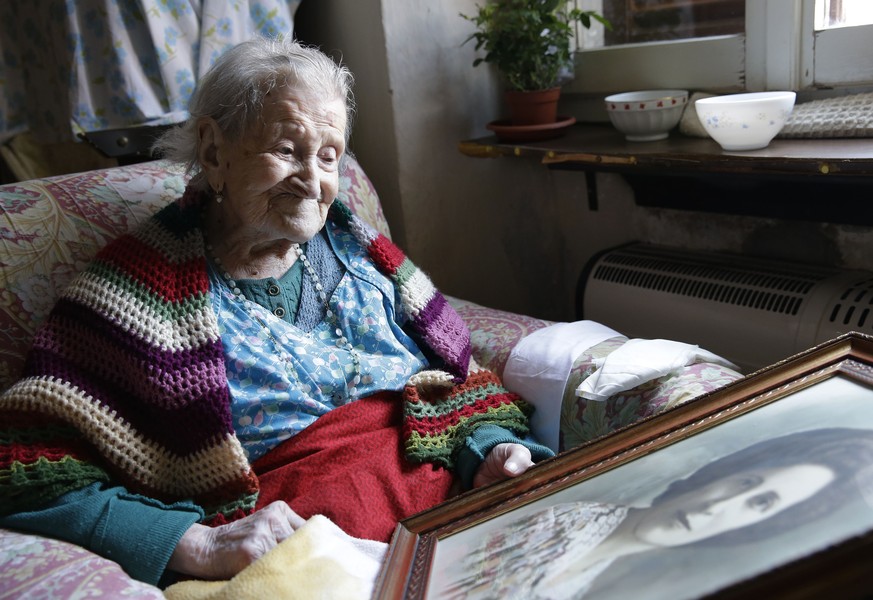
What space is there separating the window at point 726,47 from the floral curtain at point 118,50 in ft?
2.73

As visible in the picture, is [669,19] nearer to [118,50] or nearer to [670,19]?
[670,19]

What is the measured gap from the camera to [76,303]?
1.15 m

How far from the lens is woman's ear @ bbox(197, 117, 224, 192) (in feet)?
4.13

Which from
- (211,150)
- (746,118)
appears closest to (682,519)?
(211,150)

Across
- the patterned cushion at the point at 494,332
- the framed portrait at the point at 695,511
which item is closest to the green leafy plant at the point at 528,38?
the patterned cushion at the point at 494,332

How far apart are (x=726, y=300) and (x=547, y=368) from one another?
1.59 feet

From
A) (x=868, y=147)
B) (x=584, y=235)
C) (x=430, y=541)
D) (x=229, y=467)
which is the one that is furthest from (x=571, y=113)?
(x=430, y=541)

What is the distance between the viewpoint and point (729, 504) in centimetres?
A: 62

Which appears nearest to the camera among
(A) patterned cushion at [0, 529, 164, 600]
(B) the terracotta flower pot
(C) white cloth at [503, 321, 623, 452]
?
(A) patterned cushion at [0, 529, 164, 600]

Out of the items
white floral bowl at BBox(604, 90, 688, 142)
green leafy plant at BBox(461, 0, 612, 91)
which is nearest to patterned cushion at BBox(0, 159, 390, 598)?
green leafy plant at BBox(461, 0, 612, 91)

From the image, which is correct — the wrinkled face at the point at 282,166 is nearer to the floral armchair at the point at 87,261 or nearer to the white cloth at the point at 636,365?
the floral armchair at the point at 87,261

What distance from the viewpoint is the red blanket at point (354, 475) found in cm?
115

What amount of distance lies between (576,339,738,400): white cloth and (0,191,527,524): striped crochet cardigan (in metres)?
0.29

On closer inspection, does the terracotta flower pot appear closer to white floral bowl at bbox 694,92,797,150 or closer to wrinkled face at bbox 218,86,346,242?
white floral bowl at bbox 694,92,797,150
